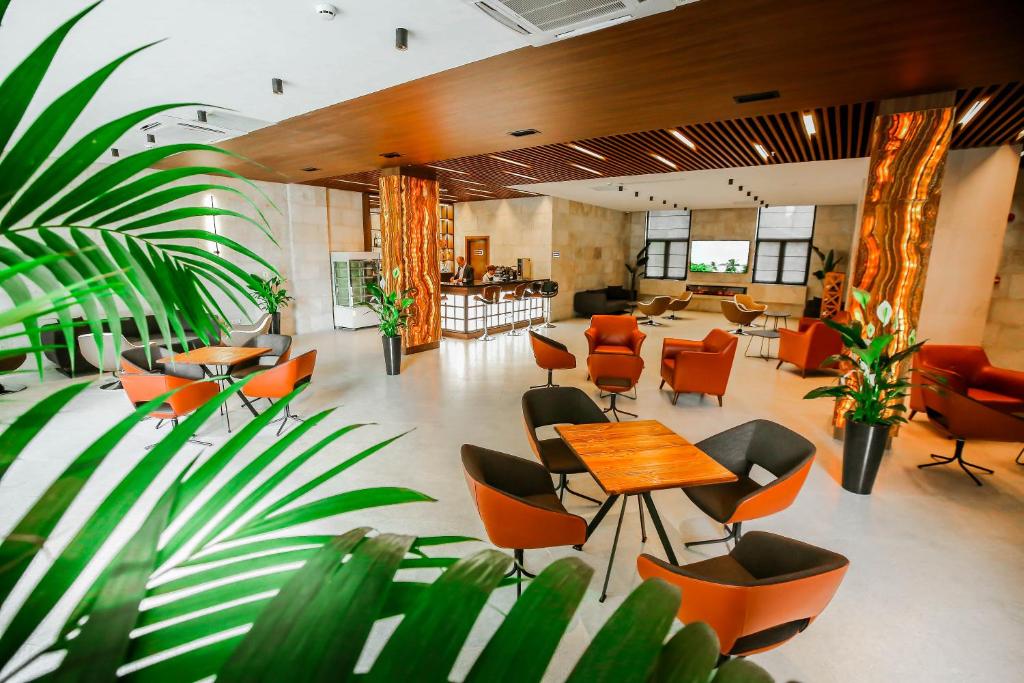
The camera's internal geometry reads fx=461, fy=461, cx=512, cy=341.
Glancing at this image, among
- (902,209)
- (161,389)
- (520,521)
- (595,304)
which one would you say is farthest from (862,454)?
(595,304)

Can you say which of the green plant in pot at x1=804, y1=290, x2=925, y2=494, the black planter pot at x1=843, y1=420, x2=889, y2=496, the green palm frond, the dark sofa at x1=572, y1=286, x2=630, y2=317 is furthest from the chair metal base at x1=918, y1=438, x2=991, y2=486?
the dark sofa at x1=572, y1=286, x2=630, y2=317

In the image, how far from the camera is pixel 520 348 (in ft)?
29.9

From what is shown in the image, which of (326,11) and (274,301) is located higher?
(326,11)

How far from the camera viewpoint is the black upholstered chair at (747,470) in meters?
2.42

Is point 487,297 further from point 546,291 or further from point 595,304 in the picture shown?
point 595,304

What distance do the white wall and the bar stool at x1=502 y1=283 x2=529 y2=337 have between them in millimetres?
7079

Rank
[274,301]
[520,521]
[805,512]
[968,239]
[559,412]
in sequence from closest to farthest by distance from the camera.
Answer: [520,521] → [805,512] → [559,412] → [968,239] → [274,301]

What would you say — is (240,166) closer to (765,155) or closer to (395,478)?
(395,478)

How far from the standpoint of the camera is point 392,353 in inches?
270

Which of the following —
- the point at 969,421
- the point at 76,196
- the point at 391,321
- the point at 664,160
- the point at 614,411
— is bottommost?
the point at 614,411

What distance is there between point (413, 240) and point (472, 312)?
8.19ft

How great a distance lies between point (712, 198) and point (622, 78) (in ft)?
31.0

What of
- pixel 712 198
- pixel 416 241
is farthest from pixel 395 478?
pixel 712 198

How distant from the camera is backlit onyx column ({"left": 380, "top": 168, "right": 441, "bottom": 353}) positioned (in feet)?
26.5
